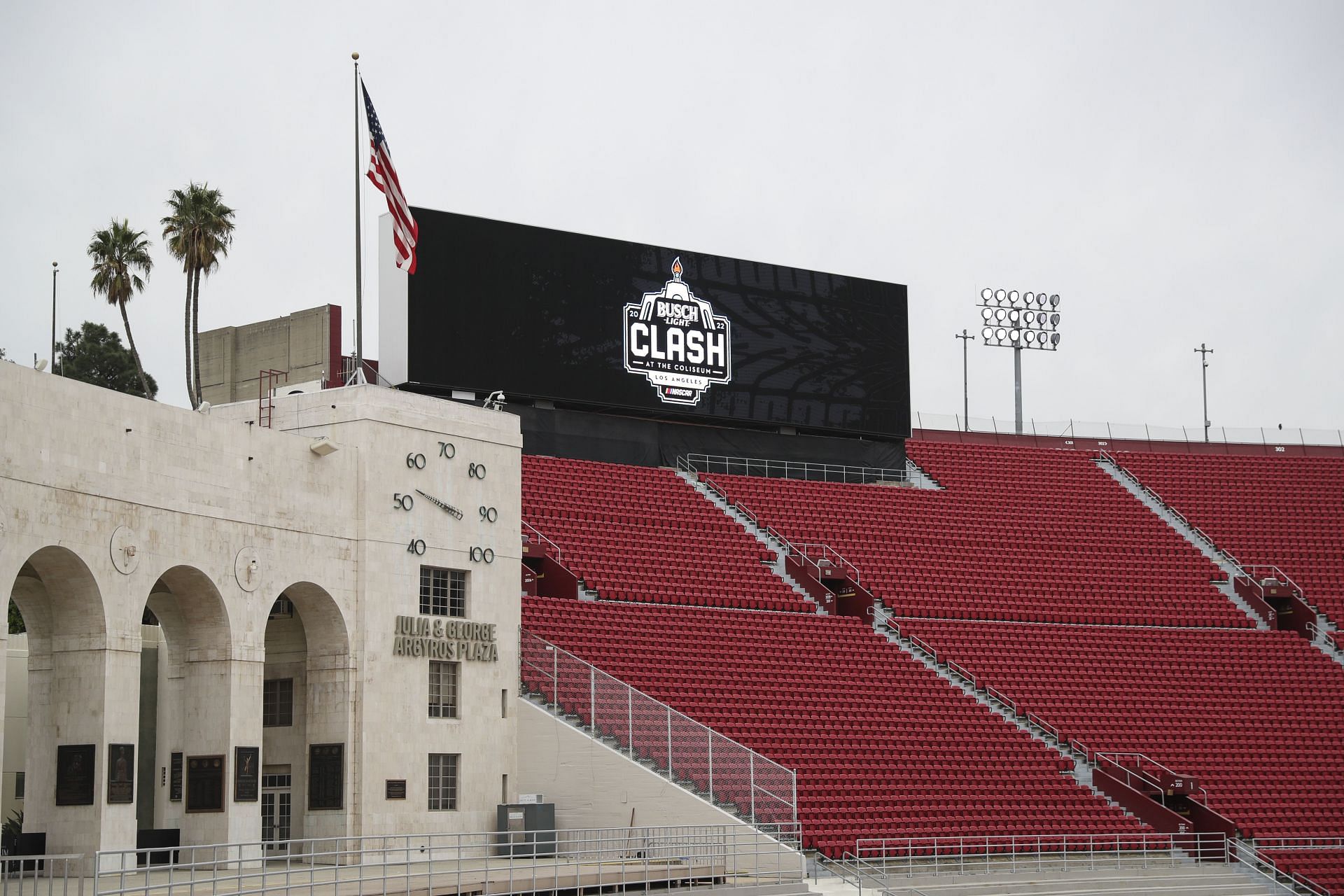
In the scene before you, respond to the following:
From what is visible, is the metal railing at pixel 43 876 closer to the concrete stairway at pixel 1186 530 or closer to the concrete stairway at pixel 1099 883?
the concrete stairway at pixel 1099 883

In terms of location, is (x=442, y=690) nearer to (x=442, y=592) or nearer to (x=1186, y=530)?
(x=442, y=592)

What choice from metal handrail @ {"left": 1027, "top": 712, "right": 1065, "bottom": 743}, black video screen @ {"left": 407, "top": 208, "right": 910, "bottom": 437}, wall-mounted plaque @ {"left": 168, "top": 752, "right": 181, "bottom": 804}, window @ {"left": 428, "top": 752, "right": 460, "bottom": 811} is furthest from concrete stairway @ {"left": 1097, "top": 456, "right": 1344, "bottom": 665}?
wall-mounted plaque @ {"left": 168, "top": 752, "right": 181, "bottom": 804}

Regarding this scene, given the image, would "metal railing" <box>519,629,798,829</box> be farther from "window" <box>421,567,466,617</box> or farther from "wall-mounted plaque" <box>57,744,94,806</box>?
"wall-mounted plaque" <box>57,744,94,806</box>

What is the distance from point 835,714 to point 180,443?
14554 millimetres

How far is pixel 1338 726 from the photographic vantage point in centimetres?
3775

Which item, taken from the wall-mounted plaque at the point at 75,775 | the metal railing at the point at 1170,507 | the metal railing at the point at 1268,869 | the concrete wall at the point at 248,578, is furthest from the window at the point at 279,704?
the metal railing at the point at 1170,507

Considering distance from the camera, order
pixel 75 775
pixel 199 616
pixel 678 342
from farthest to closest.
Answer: pixel 678 342, pixel 199 616, pixel 75 775

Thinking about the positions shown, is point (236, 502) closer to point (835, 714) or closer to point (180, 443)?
point (180, 443)

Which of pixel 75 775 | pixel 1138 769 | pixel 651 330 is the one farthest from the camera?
pixel 651 330

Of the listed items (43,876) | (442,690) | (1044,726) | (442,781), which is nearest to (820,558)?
(1044,726)

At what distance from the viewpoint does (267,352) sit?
4738 cm

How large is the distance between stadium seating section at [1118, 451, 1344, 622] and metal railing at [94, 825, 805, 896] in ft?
73.5

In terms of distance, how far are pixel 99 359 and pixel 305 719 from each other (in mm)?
44563

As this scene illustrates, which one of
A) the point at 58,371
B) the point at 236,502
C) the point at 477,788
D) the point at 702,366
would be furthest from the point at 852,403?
the point at 58,371
